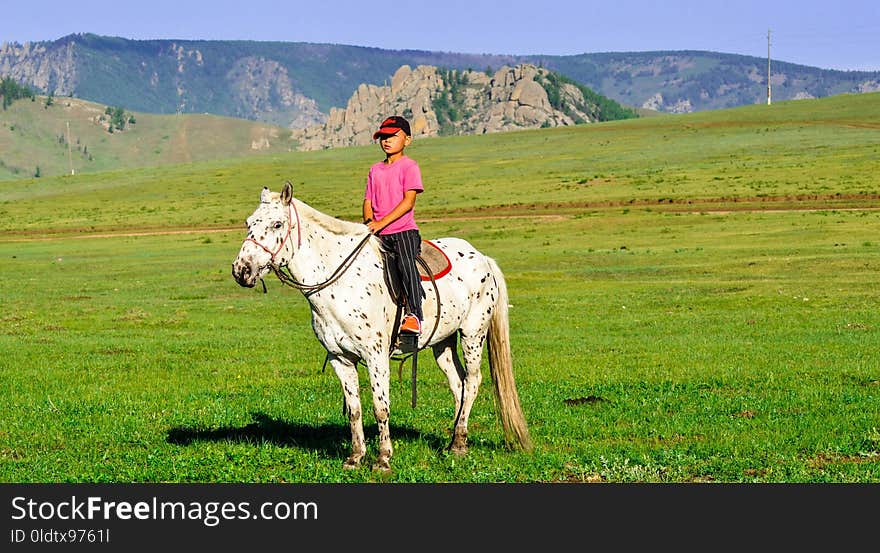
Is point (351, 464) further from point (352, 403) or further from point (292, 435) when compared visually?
point (292, 435)

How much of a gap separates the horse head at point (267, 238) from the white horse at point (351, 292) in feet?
0.03

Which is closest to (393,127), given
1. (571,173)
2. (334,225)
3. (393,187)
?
(393,187)

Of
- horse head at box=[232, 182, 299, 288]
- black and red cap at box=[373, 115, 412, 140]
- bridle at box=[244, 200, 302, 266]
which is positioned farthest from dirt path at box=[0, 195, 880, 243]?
horse head at box=[232, 182, 299, 288]

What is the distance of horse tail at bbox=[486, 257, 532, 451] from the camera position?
42.2ft

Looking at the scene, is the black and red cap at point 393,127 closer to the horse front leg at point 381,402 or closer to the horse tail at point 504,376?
the horse tail at point 504,376

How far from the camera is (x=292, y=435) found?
14.2m

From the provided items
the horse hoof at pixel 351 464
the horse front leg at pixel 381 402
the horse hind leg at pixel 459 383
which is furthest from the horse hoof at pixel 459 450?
the horse hoof at pixel 351 464

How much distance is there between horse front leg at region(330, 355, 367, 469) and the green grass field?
1.27 feet

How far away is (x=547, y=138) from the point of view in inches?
6363

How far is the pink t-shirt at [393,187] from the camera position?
11812 mm

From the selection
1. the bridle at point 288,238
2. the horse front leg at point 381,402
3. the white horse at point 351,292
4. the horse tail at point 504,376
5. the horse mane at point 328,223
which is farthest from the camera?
the horse tail at point 504,376

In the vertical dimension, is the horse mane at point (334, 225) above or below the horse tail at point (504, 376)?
above

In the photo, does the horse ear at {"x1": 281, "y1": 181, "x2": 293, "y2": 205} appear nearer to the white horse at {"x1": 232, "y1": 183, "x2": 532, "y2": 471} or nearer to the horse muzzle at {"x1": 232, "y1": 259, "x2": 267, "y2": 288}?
the white horse at {"x1": 232, "y1": 183, "x2": 532, "y2": 471}

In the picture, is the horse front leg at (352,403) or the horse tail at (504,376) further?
the horse tail at (504,376)
